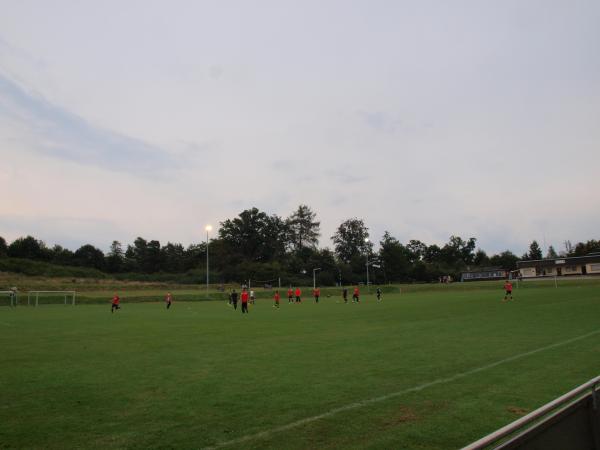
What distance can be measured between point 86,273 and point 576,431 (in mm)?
107093

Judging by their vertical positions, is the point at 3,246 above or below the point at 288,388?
above

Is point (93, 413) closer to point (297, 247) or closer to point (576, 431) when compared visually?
point (576, 431)

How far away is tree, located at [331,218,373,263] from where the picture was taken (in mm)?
161375

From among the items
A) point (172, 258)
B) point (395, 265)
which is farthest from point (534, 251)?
point (172, 258)

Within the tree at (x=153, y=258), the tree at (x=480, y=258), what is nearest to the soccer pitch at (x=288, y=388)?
the tree at (x=153, y=258)

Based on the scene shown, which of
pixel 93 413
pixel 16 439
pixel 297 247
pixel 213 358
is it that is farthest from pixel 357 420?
pixel 297 247

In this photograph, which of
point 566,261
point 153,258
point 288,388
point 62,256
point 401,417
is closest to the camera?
point 401,417

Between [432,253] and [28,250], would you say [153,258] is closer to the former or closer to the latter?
[28,250]

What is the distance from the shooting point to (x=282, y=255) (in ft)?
474

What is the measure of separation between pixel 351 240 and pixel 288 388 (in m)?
155

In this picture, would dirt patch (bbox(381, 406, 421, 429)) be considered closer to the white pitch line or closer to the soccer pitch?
the soccer pitch

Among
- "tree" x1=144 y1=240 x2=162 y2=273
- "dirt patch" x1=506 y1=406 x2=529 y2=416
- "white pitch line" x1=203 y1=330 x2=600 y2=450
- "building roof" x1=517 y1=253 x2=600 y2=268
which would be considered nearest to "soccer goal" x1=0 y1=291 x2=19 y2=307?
"white pitch line" x1=203 y1=330 x2=600 y2=450

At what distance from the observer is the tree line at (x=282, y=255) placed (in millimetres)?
121312

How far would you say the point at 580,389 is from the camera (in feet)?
13.0
